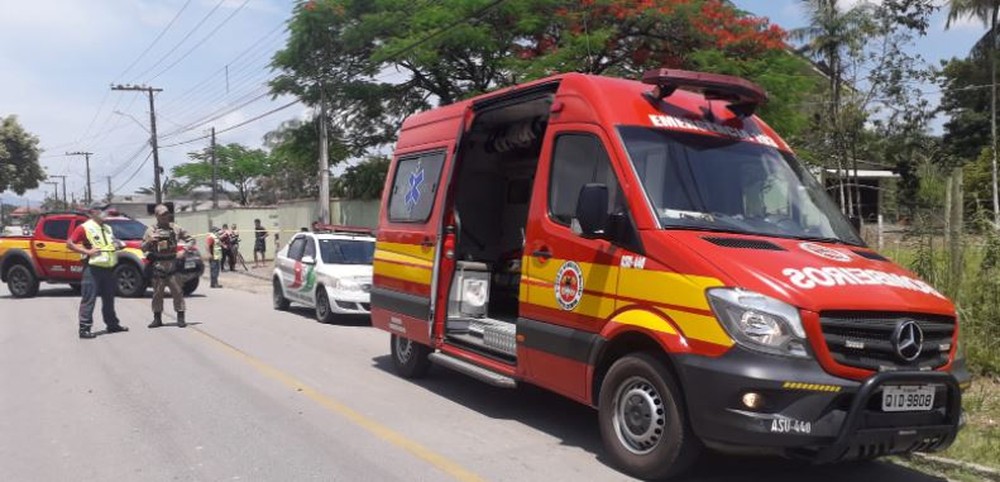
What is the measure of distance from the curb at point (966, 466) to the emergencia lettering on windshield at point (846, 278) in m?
1.27

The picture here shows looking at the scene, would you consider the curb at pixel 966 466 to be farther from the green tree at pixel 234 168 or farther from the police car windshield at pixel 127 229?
the green tree at pixel 234 168

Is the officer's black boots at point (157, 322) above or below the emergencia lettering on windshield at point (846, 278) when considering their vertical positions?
below

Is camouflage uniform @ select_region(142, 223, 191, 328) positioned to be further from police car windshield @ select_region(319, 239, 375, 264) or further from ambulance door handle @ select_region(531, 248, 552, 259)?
ambulance door handle @ select_region(531, 248, 552, 259)

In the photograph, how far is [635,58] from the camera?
763 inches

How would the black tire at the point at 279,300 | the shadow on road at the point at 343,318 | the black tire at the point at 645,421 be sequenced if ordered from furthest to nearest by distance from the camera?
the black tire at the point at 279,300 < the shadow on road at the point at 343,318 < the black tire at the point at 645,421

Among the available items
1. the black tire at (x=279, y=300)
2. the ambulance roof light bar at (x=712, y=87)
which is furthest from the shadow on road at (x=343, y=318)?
the ambulance roof light bar at (x=712, y=87)

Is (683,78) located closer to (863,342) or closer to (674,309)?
(674,309)

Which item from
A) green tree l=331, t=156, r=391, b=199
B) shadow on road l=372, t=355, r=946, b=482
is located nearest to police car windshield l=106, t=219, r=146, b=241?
green tree l=331, t=156, r=391, b=199

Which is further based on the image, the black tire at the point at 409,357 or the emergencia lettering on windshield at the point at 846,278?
the black tire at the point at 409,357

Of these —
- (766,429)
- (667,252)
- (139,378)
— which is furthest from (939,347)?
(139,378)

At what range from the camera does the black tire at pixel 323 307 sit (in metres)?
13.2

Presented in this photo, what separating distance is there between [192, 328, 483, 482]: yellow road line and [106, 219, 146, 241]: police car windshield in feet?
30.3

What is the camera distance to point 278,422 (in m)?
6.42

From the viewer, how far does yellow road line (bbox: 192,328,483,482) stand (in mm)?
5203
